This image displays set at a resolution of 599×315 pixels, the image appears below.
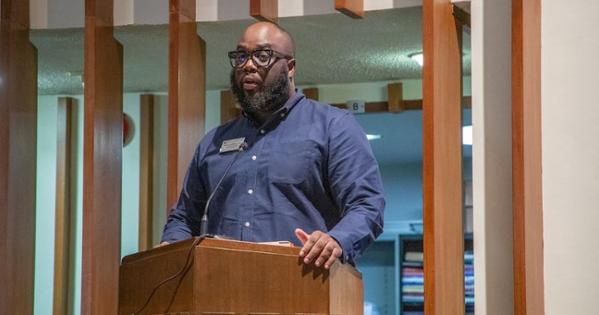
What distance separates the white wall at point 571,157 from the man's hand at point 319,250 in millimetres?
1405

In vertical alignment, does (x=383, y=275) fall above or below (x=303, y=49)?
below

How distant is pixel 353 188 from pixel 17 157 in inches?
82.7

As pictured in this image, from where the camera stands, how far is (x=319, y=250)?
7.94 ft

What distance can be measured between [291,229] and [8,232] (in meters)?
1.83

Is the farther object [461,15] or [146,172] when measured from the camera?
[146,172]

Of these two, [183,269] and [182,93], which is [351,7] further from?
[183,269]

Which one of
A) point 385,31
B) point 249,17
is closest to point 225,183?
point 249,17

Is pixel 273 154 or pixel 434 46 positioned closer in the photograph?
pixel 273 154

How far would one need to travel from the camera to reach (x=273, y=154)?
9.55 feet

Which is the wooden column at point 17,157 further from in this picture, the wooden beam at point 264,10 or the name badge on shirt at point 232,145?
the name badge on shirt at point 232,145

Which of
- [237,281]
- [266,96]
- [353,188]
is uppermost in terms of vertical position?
[266,96]

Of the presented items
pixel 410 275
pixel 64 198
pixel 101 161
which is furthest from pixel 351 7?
pixel 410 275

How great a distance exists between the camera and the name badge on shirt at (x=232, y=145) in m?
2.98

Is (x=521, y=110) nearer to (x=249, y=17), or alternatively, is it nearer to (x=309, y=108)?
(x=309, y=108)
